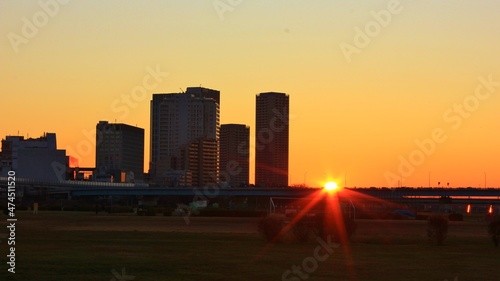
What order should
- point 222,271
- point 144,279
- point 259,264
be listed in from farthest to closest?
1. point 259,264
2. point 222,271
3. point 144,279

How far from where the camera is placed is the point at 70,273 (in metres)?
30.2

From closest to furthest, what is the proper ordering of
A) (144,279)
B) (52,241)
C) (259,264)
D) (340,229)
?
(144,279)
(259,264)
(52,241)
(340,229)

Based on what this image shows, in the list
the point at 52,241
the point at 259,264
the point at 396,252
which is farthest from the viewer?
the point at 52,241

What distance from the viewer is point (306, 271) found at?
32.6 metres

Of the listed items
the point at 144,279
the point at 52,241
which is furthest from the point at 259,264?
the point at 52,241

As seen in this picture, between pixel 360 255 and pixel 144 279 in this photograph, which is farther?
pixel 360 255

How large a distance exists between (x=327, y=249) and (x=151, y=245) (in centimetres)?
1038

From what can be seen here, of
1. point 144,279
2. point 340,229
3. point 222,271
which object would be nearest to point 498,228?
point 340,229

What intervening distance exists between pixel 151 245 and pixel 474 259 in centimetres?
1842

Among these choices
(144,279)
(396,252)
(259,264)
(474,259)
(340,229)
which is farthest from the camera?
(340,229)

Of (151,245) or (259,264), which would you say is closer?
(259,264)

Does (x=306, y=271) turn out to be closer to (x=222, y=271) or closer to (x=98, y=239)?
(x=222, y=271)

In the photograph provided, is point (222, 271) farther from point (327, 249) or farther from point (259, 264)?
point (327, 249)

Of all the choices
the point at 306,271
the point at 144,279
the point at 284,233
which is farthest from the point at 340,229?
the point at 144,279
